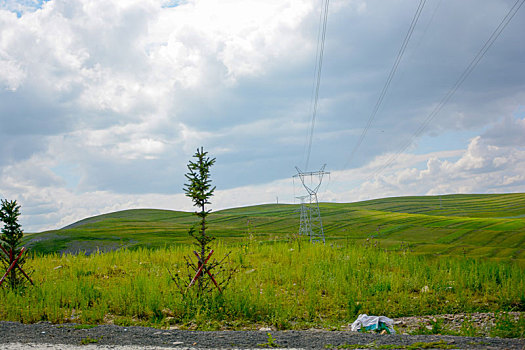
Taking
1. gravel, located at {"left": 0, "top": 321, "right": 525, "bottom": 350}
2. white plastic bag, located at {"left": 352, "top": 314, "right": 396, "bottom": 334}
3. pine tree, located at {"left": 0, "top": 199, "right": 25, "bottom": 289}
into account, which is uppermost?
pine tree, located at {"left": 0, "top": 199, "right": 25, "bottom": 289}

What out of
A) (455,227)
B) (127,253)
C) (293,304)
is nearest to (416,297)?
(293,304)

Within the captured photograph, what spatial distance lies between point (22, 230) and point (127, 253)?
4890 millimetres

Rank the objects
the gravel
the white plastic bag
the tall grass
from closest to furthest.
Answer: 1. the gravel
2. the white plastic bag
3. the tall grass

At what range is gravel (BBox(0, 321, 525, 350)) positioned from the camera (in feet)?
21.0

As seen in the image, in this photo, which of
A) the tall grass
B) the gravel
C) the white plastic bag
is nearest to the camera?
the gravel

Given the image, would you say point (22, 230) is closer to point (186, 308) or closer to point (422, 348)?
point (186, 308)

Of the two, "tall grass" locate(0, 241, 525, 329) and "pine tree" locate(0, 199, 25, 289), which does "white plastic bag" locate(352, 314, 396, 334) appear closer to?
"tall grass" locate(0, 241, 525, 329)

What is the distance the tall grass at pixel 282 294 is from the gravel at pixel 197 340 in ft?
4.23

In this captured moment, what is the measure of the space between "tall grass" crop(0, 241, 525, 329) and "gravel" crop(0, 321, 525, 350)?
4.23 ft

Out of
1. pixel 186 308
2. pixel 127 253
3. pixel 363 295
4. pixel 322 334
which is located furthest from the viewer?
pixel 127 253

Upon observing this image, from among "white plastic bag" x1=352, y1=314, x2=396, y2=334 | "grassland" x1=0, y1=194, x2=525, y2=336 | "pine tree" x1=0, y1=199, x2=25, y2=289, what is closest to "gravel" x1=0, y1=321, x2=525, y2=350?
"white plastic bag" x1=352, y1=314, x2=396, y2=334

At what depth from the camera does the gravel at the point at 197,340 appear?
6.40 m

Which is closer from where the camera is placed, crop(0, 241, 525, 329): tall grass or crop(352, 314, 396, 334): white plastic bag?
crop(352, 314, 396, 334): white plastic bag

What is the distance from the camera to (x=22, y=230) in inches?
488
